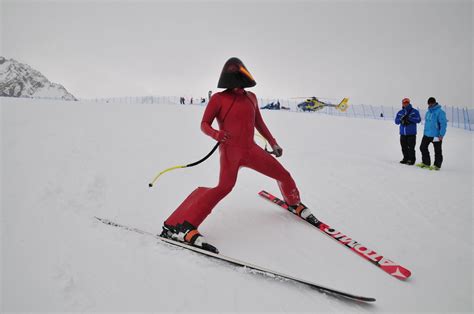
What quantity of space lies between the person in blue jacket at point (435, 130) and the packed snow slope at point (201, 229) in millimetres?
485

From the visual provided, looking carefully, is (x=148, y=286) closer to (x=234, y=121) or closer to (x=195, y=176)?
(x=234, y=121)

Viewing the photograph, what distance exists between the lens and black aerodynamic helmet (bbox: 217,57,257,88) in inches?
105

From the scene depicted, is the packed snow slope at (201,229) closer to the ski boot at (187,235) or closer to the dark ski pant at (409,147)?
the ski boot at (187,235)

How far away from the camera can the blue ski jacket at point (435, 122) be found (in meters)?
6.17

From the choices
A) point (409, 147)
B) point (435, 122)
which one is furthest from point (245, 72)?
point (435, 122)

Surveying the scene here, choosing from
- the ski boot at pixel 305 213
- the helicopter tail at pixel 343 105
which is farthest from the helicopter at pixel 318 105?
the ski boot at pixel 305 213

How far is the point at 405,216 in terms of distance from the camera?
3410 mm

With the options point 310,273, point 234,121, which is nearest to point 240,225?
point 310,273

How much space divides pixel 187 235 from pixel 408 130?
657cm

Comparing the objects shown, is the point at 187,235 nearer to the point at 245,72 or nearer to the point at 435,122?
the point at 245,72

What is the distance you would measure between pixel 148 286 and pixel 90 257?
24.8 inches

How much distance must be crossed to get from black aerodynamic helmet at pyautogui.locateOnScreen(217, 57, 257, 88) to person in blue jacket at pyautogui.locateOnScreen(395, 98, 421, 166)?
5590 millimetres

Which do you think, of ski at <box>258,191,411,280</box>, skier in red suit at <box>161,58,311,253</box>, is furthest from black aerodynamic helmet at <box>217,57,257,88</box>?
ski at <box>258,191,411,280</box>

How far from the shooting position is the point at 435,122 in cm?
629
